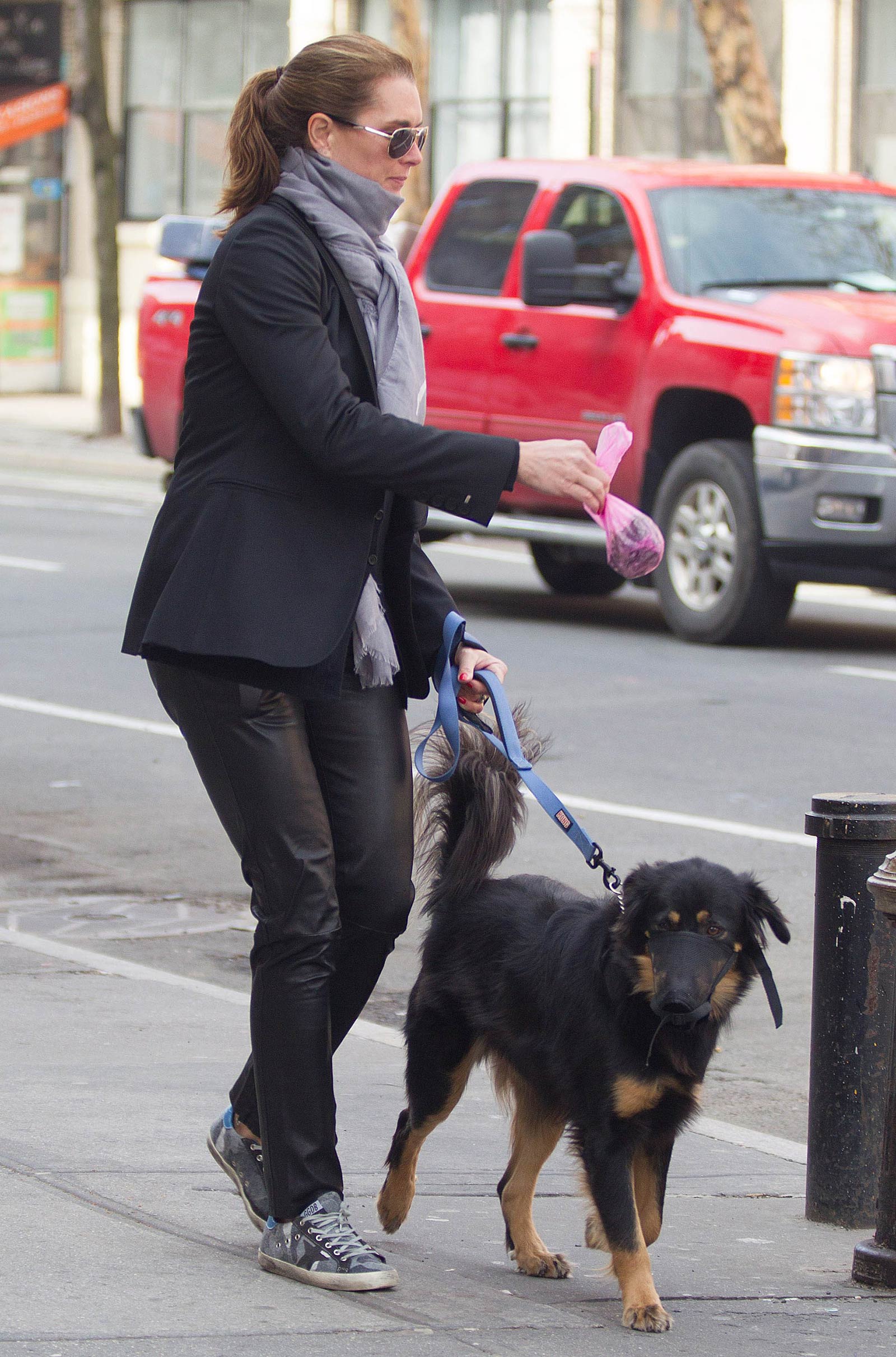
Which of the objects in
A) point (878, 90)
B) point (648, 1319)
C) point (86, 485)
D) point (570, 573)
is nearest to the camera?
point (648, 1319)

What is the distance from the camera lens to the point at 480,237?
13312 mm

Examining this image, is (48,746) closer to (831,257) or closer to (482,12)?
(831,257)

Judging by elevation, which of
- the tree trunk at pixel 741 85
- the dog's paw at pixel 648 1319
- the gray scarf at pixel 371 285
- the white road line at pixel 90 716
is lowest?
the white road line at pixel 90 716

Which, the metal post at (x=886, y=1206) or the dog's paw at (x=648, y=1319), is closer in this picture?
the dog's paw at (x=648, y=1319)

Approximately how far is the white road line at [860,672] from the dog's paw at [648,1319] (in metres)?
7.62

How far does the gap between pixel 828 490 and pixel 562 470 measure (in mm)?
7827

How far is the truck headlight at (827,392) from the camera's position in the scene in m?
11.3

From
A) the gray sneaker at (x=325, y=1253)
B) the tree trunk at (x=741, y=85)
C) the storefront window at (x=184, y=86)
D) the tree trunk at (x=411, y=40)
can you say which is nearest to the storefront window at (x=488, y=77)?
the storefront window at (x=184, y=86)

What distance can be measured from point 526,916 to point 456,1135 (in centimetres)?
98

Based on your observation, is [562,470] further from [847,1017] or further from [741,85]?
[741,85]

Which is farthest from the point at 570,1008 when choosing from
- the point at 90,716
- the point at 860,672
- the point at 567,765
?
the point at 860,672

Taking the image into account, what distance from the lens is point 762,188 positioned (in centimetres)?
1266

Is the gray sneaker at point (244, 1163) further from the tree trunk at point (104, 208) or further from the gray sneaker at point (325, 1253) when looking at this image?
the tree trunk at point (104, 208)

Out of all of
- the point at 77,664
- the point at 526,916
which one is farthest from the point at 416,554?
the point at 77,664
